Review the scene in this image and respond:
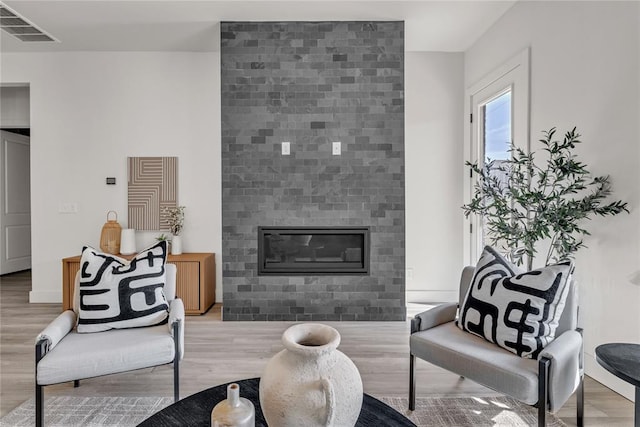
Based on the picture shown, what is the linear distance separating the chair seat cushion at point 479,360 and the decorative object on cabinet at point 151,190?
123 inches

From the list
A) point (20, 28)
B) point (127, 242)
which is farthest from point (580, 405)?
point (20, 28)

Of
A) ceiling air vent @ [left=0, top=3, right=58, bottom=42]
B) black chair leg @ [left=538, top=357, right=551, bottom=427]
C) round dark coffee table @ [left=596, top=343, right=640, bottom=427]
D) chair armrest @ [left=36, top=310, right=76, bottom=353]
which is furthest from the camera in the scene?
ceiling air vent @ [left=0, top=3, right=58, bottom=42]

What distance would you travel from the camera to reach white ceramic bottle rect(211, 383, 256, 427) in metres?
0.91

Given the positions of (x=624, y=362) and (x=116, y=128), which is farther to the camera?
(x=116, y=128)

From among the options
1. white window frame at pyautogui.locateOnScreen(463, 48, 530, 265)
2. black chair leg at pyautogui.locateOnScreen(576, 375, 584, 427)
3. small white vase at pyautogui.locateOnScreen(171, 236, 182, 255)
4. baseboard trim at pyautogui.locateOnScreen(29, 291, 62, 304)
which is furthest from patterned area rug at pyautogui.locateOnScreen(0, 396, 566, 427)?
baseboard trim at pyautogui.locateOnScreen(29, 291, 62, 304)

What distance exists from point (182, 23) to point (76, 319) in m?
2.71

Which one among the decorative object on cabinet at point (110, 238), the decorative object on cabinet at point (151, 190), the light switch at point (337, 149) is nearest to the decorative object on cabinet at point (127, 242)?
the decorative object on cabinet at point (110, 238)

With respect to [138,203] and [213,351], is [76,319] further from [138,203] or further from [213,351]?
[138,203]

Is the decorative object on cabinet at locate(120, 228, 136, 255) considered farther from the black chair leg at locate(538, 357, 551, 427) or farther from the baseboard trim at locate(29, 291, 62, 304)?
the black chair leg at locate(538, 357, 551, 427)

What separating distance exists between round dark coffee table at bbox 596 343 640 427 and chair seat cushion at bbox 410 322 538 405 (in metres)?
0.26

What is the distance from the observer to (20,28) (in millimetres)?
3566

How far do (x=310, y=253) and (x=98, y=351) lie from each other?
201cm

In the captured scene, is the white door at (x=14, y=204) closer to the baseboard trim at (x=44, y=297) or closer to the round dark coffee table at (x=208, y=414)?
the baseboard trim at (x=44, y=297)

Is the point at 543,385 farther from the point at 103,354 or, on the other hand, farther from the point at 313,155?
the point at 313,155
